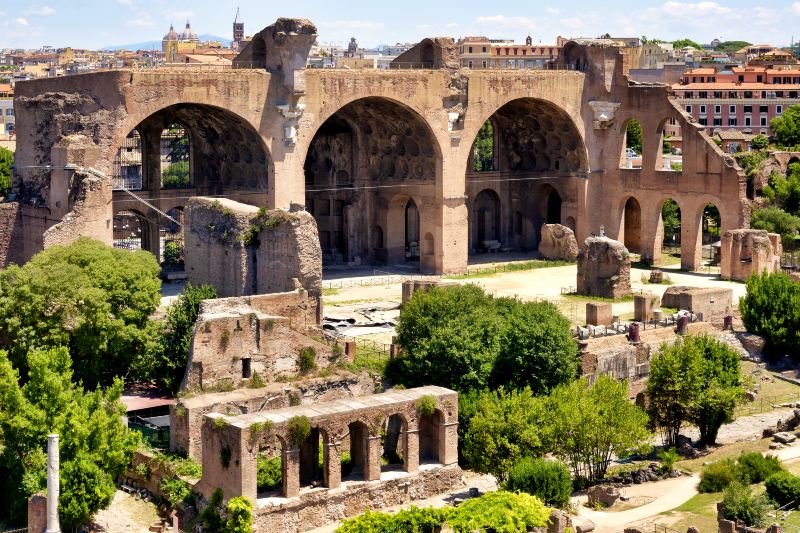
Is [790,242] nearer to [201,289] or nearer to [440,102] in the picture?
[440,102]

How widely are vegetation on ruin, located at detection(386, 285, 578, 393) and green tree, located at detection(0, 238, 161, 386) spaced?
7.92 meters

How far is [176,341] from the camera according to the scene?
43875 millimetres

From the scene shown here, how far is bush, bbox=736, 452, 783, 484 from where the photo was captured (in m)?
38.3

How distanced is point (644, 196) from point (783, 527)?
35.2m

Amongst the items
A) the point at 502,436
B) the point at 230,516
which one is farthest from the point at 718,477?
the point at 230,516

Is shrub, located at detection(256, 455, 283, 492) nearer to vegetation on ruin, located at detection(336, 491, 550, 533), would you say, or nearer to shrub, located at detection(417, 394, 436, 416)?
vegetation on ruin, located at detection(336, 491, 550, 533)

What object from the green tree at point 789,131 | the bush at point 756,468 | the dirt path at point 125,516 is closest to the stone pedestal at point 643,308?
the bush at point 756,468

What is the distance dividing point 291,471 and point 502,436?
20.1 feet

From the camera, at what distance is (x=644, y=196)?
67.4 meters

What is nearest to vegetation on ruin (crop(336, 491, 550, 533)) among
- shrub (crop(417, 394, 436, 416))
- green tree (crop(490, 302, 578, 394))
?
shrub (crop(417, 394, 436, 416))

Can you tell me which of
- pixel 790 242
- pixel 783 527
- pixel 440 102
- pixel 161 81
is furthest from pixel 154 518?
pixel 790 242

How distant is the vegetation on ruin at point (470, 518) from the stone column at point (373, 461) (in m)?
2.35

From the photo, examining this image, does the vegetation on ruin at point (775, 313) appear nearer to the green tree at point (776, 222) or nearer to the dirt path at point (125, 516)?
the green tree at point (776, 222)

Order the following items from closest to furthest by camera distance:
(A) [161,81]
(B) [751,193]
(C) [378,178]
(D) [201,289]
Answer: (D) [201,289] → (A) [161,81] → (C) [378,178] → (B) [751,193]
